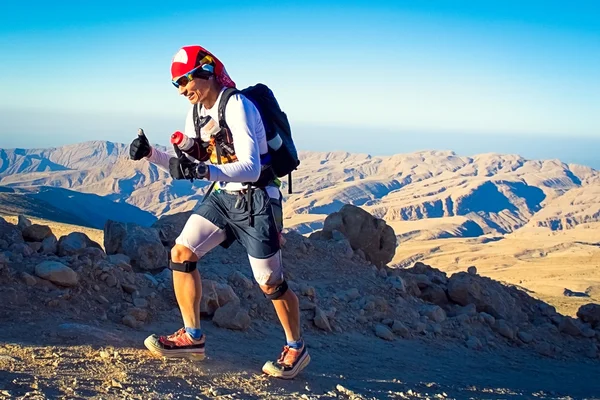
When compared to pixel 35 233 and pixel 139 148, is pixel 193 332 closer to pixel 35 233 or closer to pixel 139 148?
pixel 139 148

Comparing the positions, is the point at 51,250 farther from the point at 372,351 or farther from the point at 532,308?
the point at 532,308

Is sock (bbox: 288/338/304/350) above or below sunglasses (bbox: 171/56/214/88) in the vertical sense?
below

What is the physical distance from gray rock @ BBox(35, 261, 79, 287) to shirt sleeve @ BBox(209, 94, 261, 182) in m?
3.42

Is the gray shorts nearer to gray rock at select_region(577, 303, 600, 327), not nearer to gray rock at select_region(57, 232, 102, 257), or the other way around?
gray rock at select_region(57, 232, 102, 257)

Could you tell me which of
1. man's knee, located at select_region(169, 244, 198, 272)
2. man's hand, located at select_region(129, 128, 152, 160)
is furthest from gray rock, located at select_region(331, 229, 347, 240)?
man's hand, located at select_region(129, 128, 152, 160)

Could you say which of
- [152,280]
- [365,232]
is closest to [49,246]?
[152,280]

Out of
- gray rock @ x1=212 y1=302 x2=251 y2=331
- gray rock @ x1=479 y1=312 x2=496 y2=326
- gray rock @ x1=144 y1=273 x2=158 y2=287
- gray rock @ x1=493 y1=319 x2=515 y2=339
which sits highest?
gray rock @ x1=144 y1=273 x2=158 y2=287

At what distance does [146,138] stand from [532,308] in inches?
434

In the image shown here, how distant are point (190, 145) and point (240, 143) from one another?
501mm

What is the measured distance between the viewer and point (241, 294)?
8914 millimetres

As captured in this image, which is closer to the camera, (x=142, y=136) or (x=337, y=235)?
(x=142, y=136)

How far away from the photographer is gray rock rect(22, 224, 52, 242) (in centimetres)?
897

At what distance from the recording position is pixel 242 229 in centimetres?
503

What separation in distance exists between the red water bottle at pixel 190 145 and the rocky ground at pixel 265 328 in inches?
73.8
